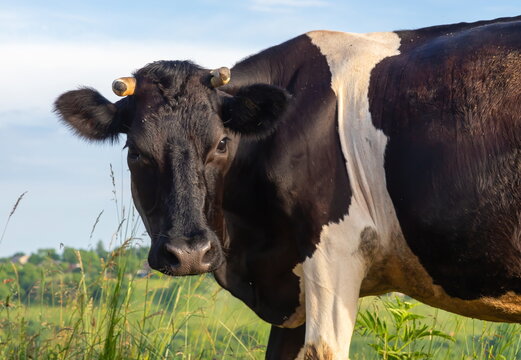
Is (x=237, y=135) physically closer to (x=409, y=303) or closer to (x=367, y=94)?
(x=367, y=94)

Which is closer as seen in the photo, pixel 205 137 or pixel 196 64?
pixel 205 137

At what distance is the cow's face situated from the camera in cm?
607

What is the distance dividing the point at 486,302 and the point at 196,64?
2.87m

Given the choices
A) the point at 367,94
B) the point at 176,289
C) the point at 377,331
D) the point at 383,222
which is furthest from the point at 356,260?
the point at 176,289

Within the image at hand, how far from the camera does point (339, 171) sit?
6.52 metres

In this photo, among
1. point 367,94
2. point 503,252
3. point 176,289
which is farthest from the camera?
point 176,289

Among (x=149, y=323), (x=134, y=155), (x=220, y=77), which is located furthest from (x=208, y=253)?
(x=149, y=323)

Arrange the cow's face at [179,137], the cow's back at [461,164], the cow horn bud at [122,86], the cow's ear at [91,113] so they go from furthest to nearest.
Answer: the cow's ear at [91,113], the cow horn bud at [122,86], the cow's back at [461,164], the cow's face at [179,137]

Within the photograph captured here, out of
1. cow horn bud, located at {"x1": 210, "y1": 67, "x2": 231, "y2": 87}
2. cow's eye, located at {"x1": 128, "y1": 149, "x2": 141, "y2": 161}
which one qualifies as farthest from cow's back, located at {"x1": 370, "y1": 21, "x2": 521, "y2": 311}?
cow's eye, located at {"x1": 128, "y1": 149, "x2": 141, "y2": 161}

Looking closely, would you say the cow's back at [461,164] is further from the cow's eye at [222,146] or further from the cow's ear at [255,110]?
the cow's eye at [222,146]

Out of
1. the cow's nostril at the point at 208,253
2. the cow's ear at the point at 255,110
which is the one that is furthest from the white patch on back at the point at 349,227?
the cow's nostril at the point at 208,253

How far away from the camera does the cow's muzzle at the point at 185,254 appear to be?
595 centimetres

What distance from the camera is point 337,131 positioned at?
6613 mm

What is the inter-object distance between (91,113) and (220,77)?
1112 millimetres
